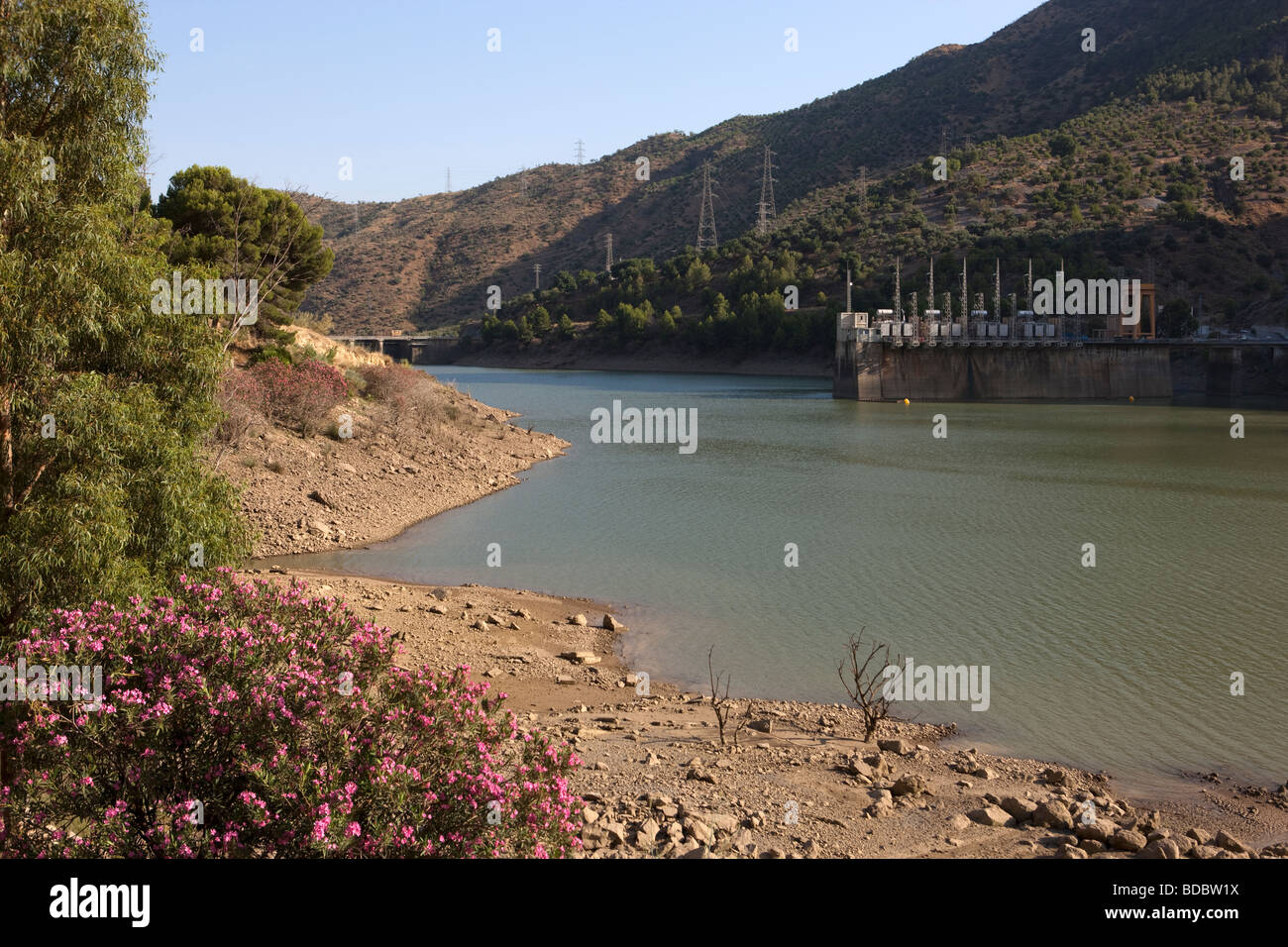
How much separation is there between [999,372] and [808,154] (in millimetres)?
83028

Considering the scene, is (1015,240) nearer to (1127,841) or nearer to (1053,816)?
(1053,816)

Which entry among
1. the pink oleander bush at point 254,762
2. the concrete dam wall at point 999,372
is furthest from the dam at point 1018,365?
the pink oleander bush at point 254,762

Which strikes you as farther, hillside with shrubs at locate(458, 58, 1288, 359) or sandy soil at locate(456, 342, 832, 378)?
sandy soil at locate(456, 342, 832, 378)

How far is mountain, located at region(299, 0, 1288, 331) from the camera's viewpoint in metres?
126

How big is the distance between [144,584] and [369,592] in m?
7.87

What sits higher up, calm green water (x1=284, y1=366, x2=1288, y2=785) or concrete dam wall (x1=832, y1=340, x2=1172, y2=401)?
concrete dam wall (x1=832, y1=340, x2=1172, y2=401)

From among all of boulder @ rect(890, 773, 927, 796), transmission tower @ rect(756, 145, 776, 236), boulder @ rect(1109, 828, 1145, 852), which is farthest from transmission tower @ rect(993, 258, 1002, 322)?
boulder @ rect(1109, 828, 1145, 852)

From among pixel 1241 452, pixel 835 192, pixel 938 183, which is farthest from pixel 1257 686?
pixel 835 192

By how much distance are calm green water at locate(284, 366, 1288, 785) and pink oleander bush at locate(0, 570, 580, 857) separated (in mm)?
7305

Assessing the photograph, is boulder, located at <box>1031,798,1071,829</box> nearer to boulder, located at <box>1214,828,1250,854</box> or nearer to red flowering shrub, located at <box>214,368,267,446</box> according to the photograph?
boulder, located at <box>1214,828,1250,854</box>

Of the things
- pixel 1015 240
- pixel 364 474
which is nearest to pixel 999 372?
pixel 1015 240

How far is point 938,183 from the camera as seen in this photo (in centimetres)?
10488
